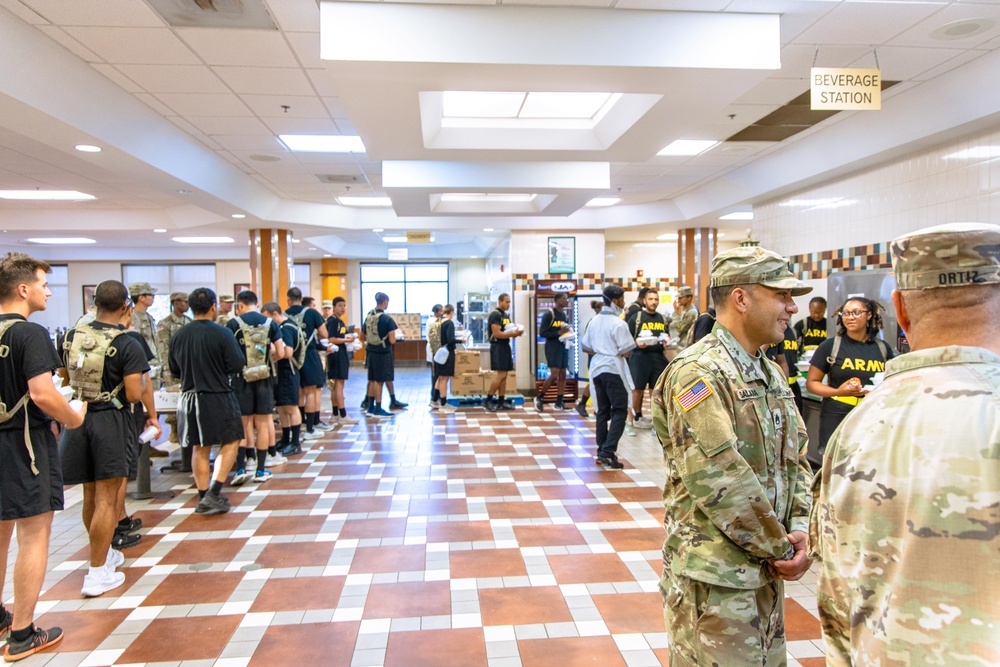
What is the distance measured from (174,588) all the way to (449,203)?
296 inches

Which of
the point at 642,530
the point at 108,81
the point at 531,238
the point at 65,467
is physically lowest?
the point at 642,530

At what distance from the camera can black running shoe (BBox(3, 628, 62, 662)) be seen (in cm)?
274

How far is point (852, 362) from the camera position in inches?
156

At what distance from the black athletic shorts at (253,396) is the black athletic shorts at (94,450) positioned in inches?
71.3

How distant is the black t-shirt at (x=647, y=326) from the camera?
738cm

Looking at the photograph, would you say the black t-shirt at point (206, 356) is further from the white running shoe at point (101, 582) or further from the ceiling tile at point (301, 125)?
the ceiling tile at point (301, 125)

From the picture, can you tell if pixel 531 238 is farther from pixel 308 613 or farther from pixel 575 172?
pixel 308 613

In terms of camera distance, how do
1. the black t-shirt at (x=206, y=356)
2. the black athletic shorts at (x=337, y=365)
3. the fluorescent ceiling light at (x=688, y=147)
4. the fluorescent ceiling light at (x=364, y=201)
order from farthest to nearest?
the fluorescent ceiling light at (x=364, y=201)
the black athletic shorts at (x=337, y=365)
the fluorescent ceiling light at (x=688, y=147)
the black t-shirt at (x=206, y=356)

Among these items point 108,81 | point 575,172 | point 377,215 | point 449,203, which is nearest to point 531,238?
point 449,203

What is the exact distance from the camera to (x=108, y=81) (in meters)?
5.19

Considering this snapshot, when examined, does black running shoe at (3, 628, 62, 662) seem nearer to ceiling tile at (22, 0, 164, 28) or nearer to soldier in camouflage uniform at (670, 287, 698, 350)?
ceiling tile at (22, 0, 164, 28)

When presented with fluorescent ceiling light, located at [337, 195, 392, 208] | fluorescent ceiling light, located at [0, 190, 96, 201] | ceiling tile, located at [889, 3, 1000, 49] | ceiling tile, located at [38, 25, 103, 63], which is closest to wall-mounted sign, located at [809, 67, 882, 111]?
ceiling tile, located at [889, 3, 1000, 49]

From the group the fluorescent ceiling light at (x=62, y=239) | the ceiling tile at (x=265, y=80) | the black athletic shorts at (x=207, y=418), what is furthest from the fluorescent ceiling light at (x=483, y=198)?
the fluorescent ceiling light at (x=62, y=239)

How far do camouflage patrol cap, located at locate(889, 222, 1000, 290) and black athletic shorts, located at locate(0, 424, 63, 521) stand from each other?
11.4ft
